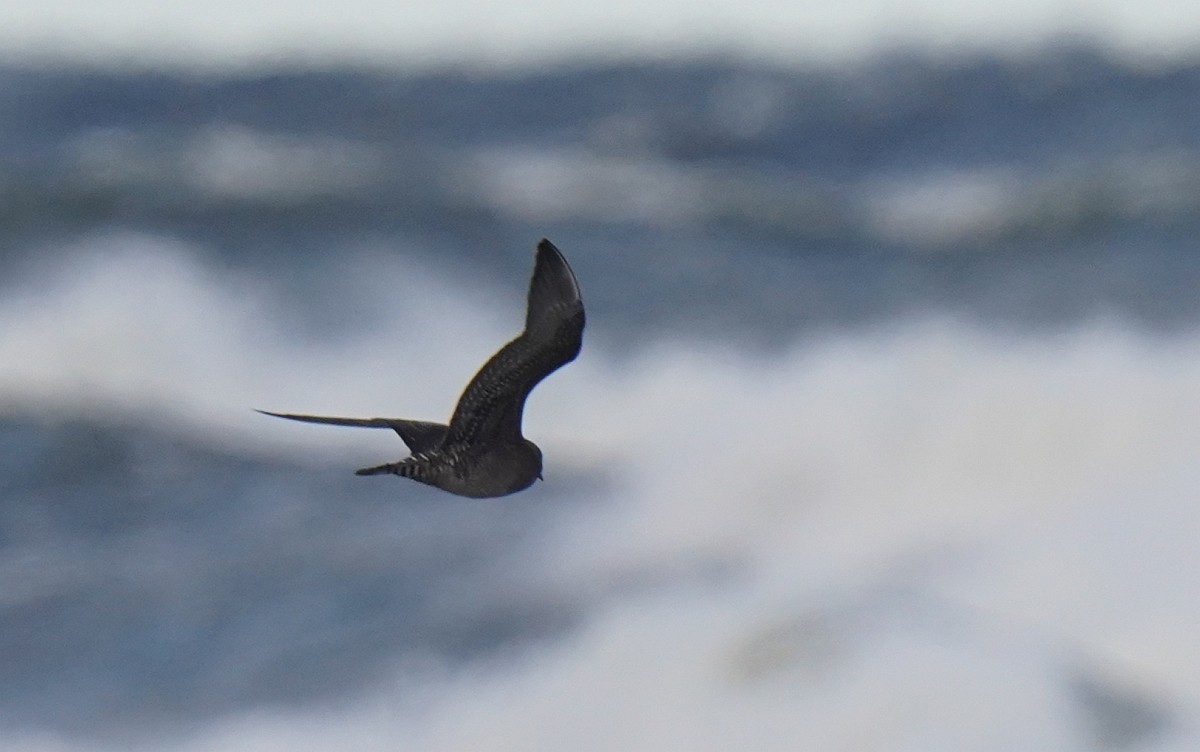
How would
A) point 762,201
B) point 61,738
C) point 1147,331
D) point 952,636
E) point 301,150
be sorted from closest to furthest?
point 61,738
point 952,636
point 1147,331
point 762,201
point 301,150

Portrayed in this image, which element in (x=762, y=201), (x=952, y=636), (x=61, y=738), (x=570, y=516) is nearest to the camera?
(x=61, y=738)

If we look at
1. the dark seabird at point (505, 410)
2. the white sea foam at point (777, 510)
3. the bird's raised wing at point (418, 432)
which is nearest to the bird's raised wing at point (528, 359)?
the dark seabird at point (505, 410)

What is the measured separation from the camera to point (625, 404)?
22.7m

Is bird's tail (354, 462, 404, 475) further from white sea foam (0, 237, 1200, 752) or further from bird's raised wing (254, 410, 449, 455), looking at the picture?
white sea foam (0, 237, 1200, 752)

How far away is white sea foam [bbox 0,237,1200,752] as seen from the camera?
696 inches

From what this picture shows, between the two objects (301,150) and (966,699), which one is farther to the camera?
(301,150)

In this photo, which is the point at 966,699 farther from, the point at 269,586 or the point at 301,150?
the point at 301,150

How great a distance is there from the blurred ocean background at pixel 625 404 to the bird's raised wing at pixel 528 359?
38.0 feet

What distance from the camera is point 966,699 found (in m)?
17.8

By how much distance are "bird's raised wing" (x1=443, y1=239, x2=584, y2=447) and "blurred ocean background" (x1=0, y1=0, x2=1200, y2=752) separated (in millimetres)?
11588


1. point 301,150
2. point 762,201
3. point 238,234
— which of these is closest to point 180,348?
point 238,234

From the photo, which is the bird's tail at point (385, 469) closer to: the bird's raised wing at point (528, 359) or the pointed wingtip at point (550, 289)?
the bird's raised wing at point (528, 359)

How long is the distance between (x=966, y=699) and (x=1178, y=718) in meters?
2.50

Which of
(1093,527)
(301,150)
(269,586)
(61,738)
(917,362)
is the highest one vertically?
(301,150)
